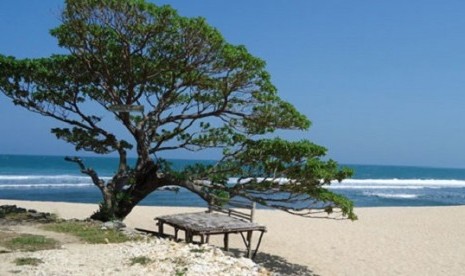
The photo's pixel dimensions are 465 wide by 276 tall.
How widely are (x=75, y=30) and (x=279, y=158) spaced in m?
5.68

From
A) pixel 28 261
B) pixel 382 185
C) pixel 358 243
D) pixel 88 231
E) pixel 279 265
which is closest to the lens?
pixel 28 261

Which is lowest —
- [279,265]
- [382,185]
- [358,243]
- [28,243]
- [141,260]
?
[279,265]

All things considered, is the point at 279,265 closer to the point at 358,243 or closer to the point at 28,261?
the point at 358,243

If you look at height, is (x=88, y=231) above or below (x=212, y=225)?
below

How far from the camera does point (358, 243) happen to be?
60.0 feet

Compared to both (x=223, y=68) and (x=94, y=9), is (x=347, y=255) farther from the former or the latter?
(x=94, y=9)

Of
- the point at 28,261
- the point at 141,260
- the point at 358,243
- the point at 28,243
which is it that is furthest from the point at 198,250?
the point at 358,243

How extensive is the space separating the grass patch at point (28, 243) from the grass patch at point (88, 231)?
807mm

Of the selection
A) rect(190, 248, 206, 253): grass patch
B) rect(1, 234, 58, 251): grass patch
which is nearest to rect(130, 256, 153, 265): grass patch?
rect(190, 248, 206, 253): grass patch

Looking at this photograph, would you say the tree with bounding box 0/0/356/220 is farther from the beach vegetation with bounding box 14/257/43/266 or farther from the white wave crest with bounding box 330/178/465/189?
the white wave crest with bounding box 330/178/465/189

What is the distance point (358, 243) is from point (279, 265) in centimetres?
511

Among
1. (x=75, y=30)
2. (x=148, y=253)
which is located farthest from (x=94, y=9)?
(x=148, y=253)

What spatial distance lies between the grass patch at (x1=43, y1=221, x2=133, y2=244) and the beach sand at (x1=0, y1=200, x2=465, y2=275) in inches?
163

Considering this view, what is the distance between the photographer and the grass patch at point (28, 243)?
33.4ft
